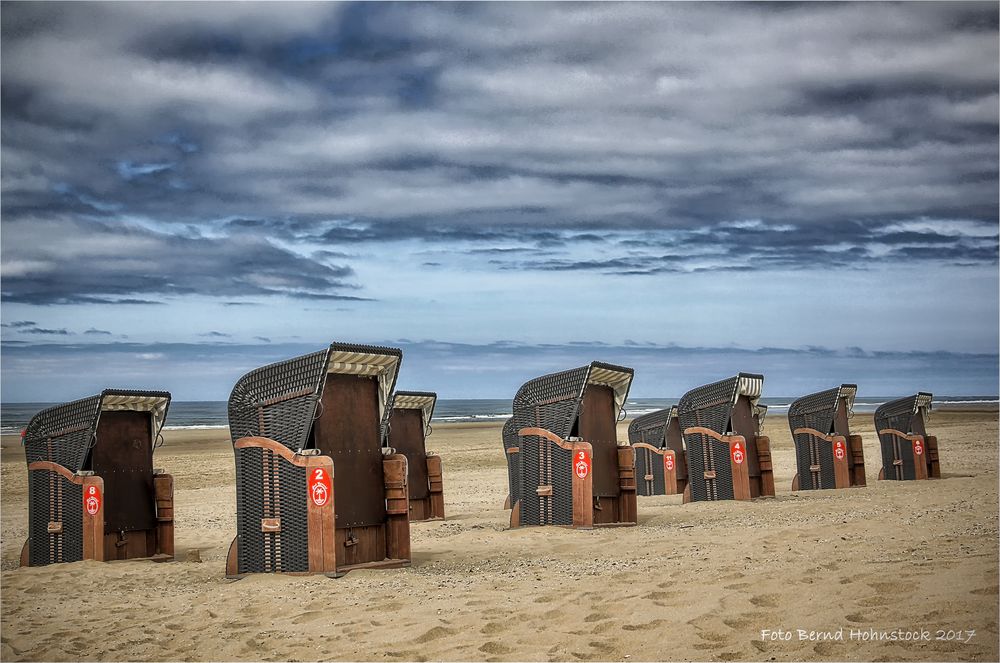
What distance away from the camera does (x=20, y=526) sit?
1812 cm

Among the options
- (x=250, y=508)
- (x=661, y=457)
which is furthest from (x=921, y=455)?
(x=250, y=508)

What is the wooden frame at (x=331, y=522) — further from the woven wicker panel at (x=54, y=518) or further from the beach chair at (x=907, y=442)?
the beach chair at (x=907, y=442)

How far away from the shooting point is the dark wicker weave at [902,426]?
70.8 ft

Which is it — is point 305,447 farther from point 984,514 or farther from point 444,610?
point 984,514

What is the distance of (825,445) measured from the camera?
1934cm

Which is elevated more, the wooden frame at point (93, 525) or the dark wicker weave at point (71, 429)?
the dark wicker weave at point (71, 429)

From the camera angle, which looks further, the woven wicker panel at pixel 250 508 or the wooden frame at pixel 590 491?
the wooden frame at pixel 590 491

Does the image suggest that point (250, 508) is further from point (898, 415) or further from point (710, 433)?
point (898, 415)

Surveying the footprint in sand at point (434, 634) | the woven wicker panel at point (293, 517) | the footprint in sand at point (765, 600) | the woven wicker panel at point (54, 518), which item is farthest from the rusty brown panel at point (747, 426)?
the footprint in sand at point (434, 634)

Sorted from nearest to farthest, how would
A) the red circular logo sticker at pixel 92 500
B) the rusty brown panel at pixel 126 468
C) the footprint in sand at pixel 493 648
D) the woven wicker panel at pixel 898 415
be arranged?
the footprint in sand at pixel 493 648, the red circular logo sticker at pixel 92 500, the rusty brown panel at pixel 126 468, the woven wicker panel at pixel 898 415

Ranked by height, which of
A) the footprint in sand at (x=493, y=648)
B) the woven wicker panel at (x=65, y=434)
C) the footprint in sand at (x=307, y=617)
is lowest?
the footprint in sand at (x=493, y=648)

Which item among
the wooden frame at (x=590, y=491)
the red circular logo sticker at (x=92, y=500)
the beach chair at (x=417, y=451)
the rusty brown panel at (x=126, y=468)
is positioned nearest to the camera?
the red circular logo sticker at (x=92, y=500)

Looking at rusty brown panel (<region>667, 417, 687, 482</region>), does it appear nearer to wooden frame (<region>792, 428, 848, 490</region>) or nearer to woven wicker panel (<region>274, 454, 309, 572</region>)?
wooden frame (<region>792, 428, 848, 490</region>)

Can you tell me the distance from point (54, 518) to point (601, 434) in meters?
7.49
